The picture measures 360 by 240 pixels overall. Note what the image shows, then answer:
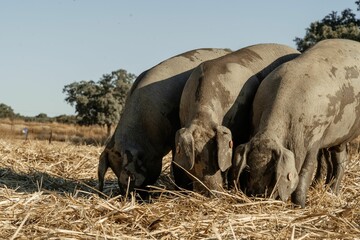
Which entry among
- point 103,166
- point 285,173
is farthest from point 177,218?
point 103,166

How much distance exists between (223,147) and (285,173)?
67 cm

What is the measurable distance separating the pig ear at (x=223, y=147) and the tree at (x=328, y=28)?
21903 millimetres

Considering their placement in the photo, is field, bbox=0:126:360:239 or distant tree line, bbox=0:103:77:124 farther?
distant tree line, bbox=0:103:77:124

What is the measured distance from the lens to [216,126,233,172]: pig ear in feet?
20.2

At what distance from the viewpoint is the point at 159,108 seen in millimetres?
7520

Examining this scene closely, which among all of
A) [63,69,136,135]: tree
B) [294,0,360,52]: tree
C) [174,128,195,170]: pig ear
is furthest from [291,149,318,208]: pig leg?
[63,69,136,135]: tree

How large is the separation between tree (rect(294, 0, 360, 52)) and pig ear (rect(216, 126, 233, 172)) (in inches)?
862

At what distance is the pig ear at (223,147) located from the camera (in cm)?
617

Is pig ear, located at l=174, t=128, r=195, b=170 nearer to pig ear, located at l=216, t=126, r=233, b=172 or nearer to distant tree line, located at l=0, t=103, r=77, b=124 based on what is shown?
pig ear, located at l=216, t=126, r=233, b=172

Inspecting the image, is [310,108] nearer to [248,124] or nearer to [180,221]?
[248,124]

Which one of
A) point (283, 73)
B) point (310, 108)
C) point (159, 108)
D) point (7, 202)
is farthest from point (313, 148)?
point (7, 202)

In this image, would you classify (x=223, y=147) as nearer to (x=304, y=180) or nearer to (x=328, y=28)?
(x=304, y=180)

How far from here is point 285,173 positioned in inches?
234

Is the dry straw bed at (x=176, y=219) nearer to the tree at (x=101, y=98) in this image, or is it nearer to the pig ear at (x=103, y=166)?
the pig ear at (x=103, y=166)
